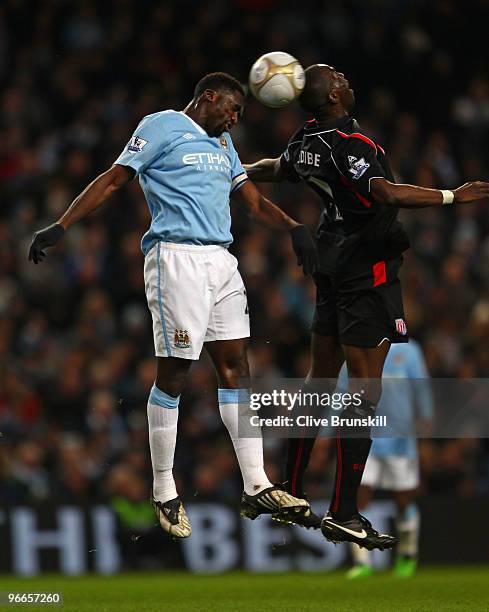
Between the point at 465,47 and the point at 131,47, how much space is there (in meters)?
4.17

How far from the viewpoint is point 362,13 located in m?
16.9

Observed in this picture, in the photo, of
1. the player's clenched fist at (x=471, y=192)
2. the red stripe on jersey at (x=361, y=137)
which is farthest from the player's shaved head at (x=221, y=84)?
the player's clenched fist at (x=471, y=192)

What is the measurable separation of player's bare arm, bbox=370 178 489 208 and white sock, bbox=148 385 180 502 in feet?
5.44

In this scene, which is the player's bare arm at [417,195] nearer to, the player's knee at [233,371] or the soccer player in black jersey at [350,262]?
the soccer player in black jersey at [350,262]

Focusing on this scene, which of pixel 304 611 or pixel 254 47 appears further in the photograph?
pixel 254 47

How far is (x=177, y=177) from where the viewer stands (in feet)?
24.9

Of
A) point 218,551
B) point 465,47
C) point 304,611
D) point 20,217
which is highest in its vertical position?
point 465,47

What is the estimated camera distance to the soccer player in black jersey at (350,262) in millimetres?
7672

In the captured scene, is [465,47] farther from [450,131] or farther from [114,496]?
[114,496]

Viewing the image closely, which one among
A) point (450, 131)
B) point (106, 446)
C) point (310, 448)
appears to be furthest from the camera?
point (450, 131)

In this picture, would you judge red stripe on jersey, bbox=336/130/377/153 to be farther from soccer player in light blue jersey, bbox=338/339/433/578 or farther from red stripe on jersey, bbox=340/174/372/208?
soccer player in light blue jersey, bbox=338/339/433/578

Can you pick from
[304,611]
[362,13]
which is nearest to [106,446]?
[304,611]

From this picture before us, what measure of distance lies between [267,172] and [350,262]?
92 centimetres

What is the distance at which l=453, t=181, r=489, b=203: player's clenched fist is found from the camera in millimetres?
7609
